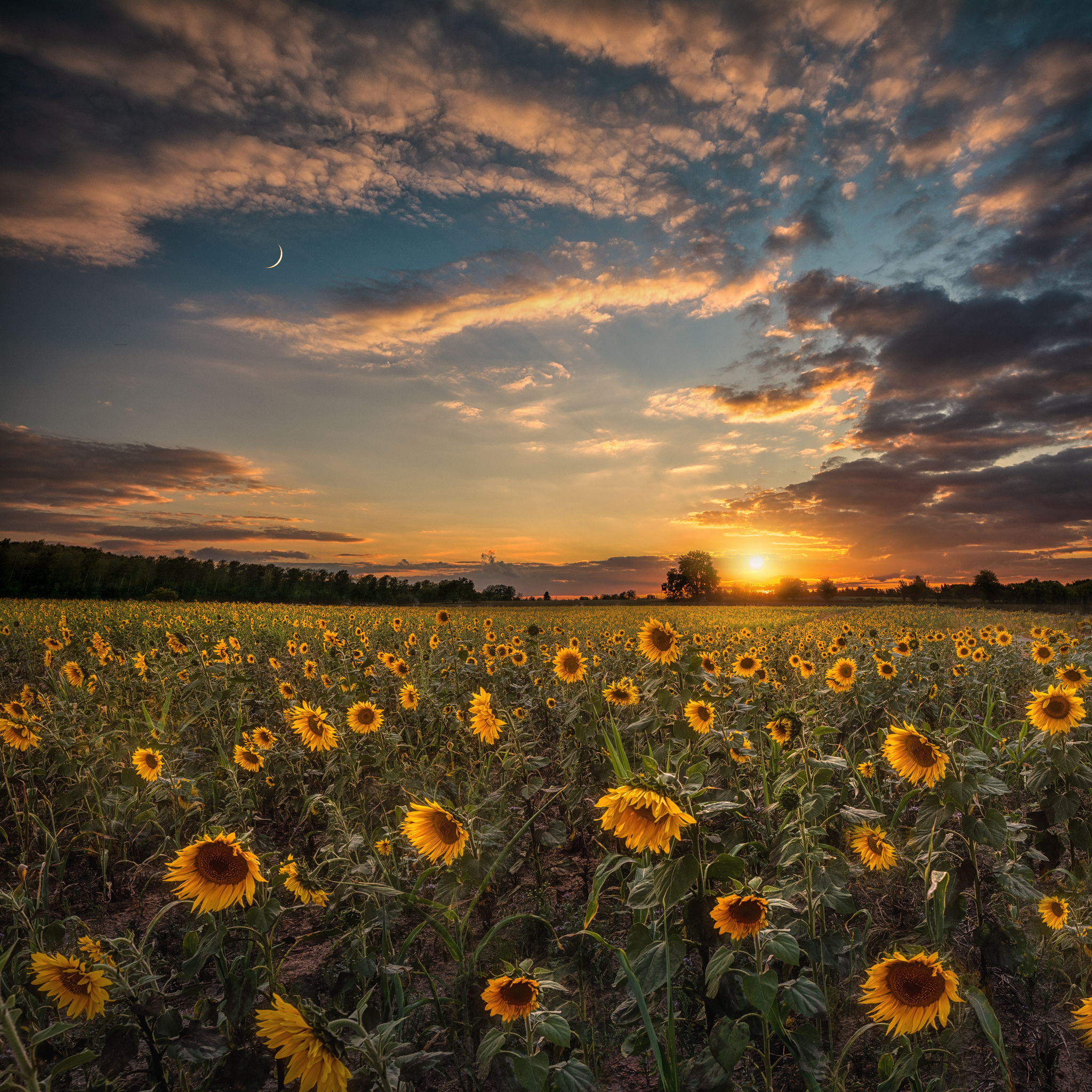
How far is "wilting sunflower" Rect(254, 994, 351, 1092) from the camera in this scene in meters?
1.53

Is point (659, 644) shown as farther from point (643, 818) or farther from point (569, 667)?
point (643, 818)

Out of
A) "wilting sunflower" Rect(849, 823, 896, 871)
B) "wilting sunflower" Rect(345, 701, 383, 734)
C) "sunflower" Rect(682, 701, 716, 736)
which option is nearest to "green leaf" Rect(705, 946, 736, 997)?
"wilting sunflower" Rect(849, 823, 896, 871)

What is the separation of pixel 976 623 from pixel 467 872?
101ft

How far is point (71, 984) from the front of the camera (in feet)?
6.22

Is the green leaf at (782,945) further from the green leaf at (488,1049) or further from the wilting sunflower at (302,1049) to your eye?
the wilting sunflower at (302,1049)

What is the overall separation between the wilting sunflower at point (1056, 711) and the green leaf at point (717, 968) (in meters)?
2.43

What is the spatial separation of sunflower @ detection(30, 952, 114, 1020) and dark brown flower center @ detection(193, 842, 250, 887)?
0.40 meters

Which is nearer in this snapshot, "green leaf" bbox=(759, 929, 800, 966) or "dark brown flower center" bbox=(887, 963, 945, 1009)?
"green leaf" bbox=(759, 929, 800, 966)

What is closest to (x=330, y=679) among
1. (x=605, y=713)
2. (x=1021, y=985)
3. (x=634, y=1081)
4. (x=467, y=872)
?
(x=605, y=713)

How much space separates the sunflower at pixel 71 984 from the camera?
1846 mm

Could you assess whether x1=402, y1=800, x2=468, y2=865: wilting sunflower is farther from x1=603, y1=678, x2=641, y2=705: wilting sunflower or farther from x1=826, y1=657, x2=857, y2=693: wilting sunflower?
x1=826, y1=657, x2=857, y2=693: wilting sunflower

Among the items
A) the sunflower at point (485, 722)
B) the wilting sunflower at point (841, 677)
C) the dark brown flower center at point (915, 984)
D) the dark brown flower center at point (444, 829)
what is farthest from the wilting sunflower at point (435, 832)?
the wilting sunflower at point (841, 677)

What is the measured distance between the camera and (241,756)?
12.6ft

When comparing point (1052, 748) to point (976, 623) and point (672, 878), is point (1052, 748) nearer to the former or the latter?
point (672, 878)
